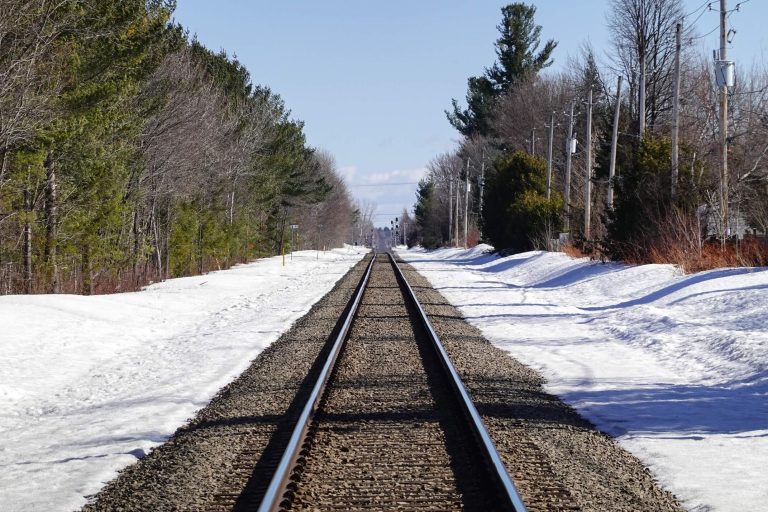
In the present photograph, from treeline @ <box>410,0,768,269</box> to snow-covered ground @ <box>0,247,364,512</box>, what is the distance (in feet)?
39.4

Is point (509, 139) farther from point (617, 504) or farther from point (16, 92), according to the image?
point (617, 504)

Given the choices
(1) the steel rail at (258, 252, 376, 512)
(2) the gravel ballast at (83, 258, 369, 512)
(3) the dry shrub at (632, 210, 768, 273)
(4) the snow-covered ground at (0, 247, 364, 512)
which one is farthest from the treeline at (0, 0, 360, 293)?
(3) the dry shrub at (632, 210, 768, 273)

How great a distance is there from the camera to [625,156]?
39.3m

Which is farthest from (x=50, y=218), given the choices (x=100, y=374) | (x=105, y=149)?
(x=100, y=374)

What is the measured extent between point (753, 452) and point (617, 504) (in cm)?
209

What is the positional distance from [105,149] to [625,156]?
2481 cm

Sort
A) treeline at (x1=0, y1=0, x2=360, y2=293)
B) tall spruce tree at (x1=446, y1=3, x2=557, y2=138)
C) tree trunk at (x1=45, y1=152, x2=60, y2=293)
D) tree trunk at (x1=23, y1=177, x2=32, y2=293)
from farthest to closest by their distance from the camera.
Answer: tall spruce tree at (x1=446, y1=3, x2=557, y2=138) < tree trunk at (x1=45, y1=152, x2=60, y2=293) < tree trunk at (x1=23, y1=177, x2=32, y2=293) < treeline at (x1=0, y1=0, x2=360, y2=293)

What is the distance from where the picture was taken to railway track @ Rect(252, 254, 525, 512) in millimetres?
5699

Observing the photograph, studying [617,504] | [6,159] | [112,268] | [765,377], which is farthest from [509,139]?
[617,504]

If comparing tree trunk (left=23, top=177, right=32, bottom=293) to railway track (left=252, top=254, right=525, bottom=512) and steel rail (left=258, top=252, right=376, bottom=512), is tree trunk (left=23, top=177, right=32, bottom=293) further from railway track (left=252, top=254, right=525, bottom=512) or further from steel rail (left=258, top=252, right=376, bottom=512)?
steel rail (left=258, top=252, right=376, bottom=512)

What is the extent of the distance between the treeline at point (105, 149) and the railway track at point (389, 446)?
10711 mm

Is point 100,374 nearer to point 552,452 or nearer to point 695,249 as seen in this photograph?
point 552,452

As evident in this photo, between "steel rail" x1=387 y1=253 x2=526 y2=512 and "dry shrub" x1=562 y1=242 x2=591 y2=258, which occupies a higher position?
"dry shrub" x1=562 y1=242 x2=591 y2=258

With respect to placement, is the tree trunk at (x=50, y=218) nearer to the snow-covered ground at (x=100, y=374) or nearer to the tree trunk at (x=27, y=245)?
the tree trunk at (x=27, y=245)
